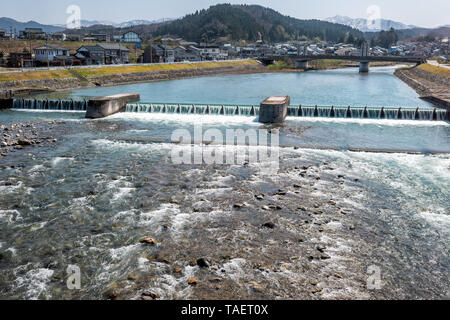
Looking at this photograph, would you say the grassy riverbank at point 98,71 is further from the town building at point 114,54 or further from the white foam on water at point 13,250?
the white foam on water at point 13,250

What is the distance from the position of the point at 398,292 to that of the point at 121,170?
1437 centimetres

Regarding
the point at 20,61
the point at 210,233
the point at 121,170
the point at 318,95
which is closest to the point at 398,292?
the point at 210,233

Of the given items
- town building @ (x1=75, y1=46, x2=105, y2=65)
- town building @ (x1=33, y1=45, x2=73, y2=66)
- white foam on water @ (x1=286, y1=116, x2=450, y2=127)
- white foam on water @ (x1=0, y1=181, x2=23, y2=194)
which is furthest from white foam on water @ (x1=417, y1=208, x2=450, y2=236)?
town building @ (x1=75, y1=46, x2=105, y2=65)

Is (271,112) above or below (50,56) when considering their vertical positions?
below

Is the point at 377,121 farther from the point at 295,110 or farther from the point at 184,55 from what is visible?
the point at 184,55

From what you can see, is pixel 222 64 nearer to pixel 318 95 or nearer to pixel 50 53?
pixel 50 53

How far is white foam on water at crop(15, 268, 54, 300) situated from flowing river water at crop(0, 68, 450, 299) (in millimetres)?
48

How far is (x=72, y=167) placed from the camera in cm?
1959

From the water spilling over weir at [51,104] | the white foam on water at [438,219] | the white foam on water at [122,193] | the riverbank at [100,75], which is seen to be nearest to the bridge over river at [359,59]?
the riverbank at [100,75]

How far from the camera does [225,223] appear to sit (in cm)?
1328

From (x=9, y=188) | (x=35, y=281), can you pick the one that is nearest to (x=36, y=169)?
(x=9, y=188)

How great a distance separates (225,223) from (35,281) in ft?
20.9

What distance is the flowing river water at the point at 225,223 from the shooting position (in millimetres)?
9805

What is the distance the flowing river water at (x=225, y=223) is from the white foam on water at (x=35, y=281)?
0.16 feet
